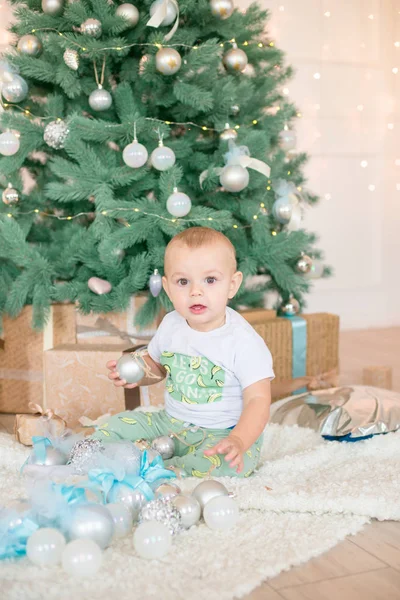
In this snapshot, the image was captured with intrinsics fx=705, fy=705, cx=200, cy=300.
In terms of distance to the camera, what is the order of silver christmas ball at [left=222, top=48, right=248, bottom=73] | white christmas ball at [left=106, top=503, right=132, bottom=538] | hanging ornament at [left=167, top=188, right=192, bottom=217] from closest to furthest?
white christmas ball at [left=106, top=503, right=132, bottom=538]
hanging ornament at [left=167, top=188, right=192, bottom=217]
silver christmas ball at [left=222, top=48, right=248, bottom=73]

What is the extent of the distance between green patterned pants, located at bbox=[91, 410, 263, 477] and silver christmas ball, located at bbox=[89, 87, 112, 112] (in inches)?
A: 35.1

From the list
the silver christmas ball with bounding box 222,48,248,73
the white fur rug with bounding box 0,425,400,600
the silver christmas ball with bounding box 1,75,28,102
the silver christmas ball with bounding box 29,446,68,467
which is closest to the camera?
the white fur rug with bounding box 0,425,400,600

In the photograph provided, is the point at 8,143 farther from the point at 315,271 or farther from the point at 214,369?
the point at 315,271

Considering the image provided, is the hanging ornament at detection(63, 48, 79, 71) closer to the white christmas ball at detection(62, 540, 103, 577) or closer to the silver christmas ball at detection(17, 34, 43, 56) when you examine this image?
the silver christmas ball at detection(17, 34, 43, 56)

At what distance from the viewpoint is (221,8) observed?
1.98 m

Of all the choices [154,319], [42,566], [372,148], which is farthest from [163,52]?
[372,148]

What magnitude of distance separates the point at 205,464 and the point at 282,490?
17 centimetres

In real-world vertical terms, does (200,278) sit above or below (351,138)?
below

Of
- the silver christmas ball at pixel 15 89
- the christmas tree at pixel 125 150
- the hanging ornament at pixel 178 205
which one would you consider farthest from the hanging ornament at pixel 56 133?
the hanging ornament at pixel 178 205

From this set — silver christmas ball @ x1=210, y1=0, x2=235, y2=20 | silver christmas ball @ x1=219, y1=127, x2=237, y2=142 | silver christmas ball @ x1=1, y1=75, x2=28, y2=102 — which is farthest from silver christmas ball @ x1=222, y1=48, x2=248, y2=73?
silver christmas ball @ x1=1, y1=75, x2=28, y2=102

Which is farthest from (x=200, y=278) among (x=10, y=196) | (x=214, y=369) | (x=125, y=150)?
(x=10, y=196)

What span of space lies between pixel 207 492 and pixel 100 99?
1.19 metres

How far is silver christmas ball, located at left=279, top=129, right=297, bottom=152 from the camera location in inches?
92.2

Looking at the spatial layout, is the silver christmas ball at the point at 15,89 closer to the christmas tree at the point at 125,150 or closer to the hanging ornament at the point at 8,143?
the christmas tree at the point at 125,150
